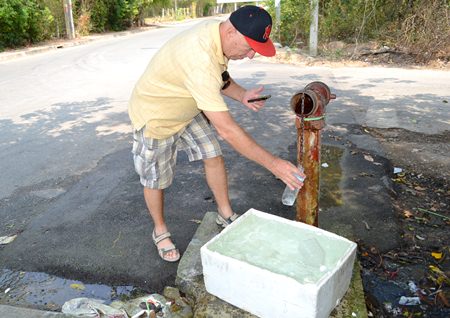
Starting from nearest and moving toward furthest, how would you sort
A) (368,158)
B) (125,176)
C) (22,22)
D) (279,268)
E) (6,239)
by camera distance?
(279,268) → (6,239) → (125,176) → (368,158) → (22,22)

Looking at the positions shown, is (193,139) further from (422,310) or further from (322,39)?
(322,39)

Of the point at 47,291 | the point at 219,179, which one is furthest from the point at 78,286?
the point at 219,179

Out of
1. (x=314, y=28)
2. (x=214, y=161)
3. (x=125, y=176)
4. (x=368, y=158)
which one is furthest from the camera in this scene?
(x=314, y=28)

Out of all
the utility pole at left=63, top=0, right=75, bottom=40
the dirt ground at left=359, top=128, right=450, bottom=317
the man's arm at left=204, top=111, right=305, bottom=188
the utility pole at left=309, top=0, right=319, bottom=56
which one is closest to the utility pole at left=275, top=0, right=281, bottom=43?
the utility pole at left=309, top=0, right=319, bottom=56

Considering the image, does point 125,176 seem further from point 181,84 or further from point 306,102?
point 306,102

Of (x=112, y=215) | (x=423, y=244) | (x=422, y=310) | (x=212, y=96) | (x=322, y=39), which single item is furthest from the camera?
(x=322, y=39)

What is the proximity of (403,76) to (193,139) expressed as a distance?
293 inches

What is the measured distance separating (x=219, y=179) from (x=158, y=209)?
0.46m

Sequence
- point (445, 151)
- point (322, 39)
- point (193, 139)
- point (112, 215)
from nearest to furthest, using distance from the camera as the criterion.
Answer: point (193, 139) < point (112, 215) < point (445, 151) < point (322, 39)

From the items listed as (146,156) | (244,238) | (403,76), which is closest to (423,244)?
(244,238)

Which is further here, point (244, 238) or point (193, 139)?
point (193, 139)

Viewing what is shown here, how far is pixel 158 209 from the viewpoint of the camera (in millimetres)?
2848

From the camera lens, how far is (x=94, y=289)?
8.58 feet

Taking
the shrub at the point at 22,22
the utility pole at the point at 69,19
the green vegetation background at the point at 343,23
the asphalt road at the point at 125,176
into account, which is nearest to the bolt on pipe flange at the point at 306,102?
the asphalt road at the point at 125,176
